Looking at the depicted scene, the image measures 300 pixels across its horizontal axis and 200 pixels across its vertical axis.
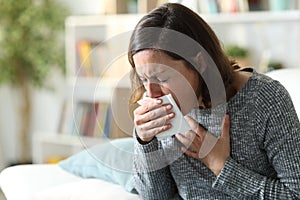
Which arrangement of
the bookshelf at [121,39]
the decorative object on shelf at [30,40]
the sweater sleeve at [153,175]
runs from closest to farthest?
1. the sweater sleeve at [153,175]
2. the bookshelf at [121,39]
3. the decorative object on shelf at [30,40]

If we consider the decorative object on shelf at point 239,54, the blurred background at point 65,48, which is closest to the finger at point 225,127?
the blurred background at point 65,48

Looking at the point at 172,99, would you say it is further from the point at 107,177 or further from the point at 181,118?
the point at 107,177

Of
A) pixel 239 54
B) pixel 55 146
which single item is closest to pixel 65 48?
pixel 55 146

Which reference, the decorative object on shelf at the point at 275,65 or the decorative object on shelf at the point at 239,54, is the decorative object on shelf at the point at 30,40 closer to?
the decorative object on shelf at the point at 239,54

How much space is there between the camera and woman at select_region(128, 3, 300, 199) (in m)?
1.15

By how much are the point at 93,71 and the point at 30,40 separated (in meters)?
1.43

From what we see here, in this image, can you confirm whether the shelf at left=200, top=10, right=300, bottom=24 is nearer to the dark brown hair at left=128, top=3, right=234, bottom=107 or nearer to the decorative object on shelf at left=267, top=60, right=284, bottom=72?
the decorative object on shelf at left=267, top=60, right=284, bottom=72

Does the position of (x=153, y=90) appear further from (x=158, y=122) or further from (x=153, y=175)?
(x=153, y=175)

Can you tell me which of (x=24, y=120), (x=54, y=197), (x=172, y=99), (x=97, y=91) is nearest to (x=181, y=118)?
(x=172, y=99)

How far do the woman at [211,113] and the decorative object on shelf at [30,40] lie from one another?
2.19 m

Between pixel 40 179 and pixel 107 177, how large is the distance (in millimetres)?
217

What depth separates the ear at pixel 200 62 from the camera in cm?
116

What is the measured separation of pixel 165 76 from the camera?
1.13 metres

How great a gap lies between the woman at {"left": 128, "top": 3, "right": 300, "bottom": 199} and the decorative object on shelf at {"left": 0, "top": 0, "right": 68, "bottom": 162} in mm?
2192
